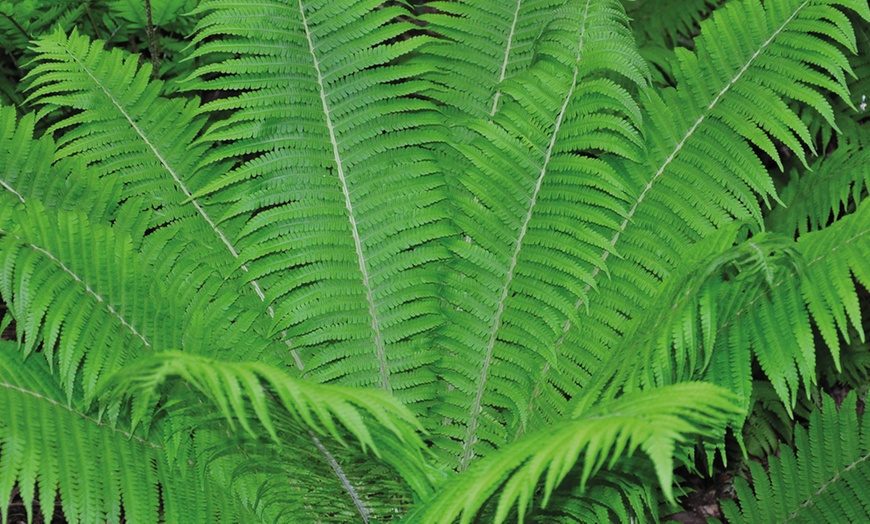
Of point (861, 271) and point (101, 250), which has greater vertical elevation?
point (101, 250)

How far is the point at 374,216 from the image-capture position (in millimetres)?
1894

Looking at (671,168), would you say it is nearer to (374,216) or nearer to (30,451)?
(374,216)

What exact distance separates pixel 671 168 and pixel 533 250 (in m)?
0.39

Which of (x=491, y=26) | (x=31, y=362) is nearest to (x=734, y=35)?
(x=491, y=26)

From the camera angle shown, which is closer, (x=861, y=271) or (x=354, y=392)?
(x=354, y=392)

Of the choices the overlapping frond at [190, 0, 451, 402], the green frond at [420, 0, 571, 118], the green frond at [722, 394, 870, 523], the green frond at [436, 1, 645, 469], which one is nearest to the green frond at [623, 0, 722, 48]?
the green frond at [420, 0, 571, 118]

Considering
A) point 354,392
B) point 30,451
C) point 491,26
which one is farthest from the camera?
point 491,26

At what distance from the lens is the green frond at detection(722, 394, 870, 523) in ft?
5.90

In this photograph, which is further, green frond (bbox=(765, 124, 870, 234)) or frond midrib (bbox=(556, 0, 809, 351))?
green frond (bbox=(765, 124, 870, 234))

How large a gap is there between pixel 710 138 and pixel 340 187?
2.89ft

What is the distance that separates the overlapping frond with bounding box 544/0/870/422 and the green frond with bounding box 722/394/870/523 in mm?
478

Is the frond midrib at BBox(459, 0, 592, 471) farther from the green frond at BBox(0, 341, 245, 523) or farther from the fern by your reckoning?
the green frond at BBox(0, 341, 245, 523)

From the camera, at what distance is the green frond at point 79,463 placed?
1.35 meters

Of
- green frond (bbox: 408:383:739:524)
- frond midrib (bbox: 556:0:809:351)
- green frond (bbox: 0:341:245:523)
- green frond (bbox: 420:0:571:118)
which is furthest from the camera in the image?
green frond (bbox: 420:0:571:118)
